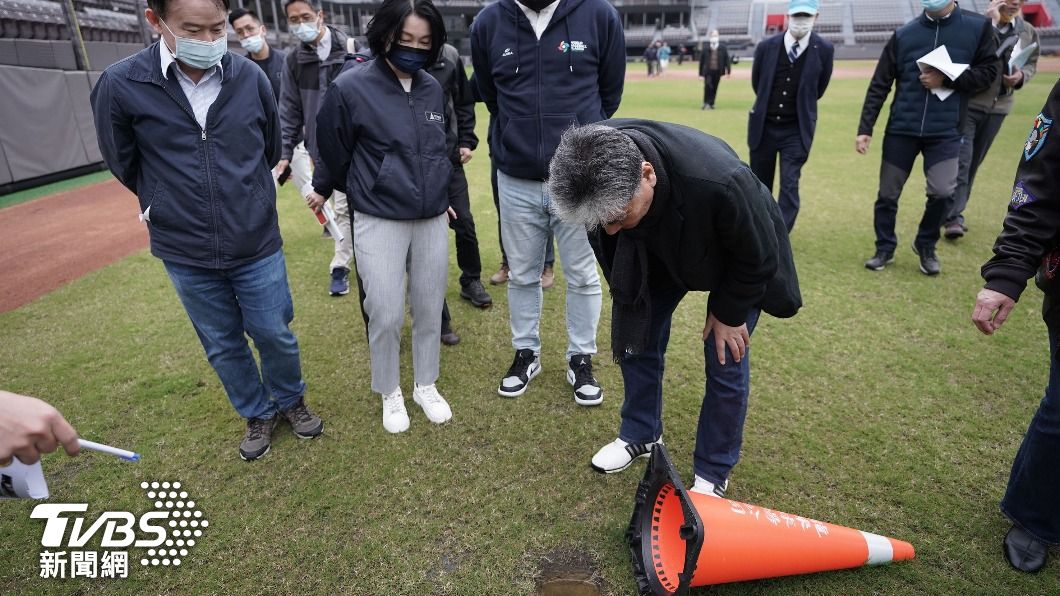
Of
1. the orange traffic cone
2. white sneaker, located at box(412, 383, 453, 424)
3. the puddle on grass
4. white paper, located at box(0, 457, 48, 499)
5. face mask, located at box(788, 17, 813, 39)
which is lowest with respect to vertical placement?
the puddle on grass

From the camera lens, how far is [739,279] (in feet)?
7.15

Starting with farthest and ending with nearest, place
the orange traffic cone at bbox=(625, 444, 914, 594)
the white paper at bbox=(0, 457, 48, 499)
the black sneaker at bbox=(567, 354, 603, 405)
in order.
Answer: the black sneaker at bbox=(567, 354, 603, 405) → the orange traffic cone at bbox=(625, 444, 914, 594) → the white paper at bbox=(0, 457, 48, 499)

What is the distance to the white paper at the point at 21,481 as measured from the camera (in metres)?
1.46

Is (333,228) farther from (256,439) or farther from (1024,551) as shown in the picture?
(1024,551)

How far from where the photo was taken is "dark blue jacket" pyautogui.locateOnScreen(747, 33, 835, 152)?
5.17m

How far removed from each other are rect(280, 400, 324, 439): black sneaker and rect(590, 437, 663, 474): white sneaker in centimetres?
141

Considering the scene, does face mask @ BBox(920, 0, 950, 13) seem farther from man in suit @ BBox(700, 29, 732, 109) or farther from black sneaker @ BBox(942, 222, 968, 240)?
man in suit @ BBox(700, 29, 732, 109)

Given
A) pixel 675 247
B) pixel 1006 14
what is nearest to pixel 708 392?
pixel 675 247

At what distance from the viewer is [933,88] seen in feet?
15.2

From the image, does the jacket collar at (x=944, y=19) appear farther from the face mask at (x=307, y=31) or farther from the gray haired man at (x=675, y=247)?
the face mask at (x=307, y=31)

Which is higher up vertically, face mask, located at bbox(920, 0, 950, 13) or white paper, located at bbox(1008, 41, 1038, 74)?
face mask, located at bbox(920, 0, 950, 13)

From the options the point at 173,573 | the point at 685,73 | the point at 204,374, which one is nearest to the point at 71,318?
the point at 204,374

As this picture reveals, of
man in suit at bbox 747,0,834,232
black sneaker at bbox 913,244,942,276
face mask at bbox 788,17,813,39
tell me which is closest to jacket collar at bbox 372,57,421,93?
man in suit at bbox 747,0,834,232

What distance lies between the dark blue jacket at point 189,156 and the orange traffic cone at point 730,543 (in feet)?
6.46
